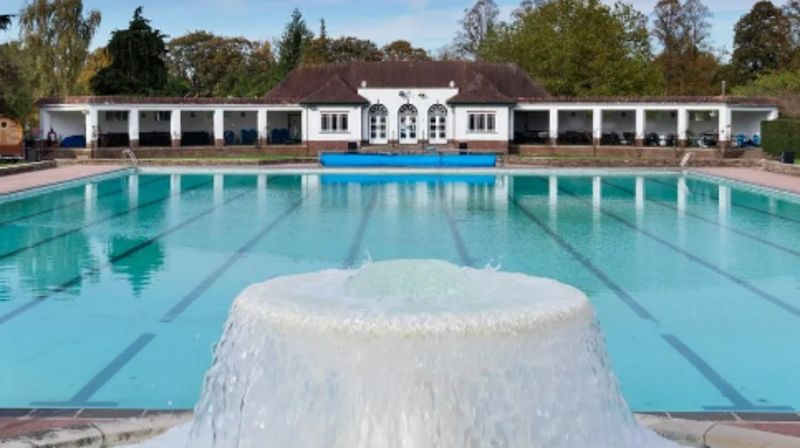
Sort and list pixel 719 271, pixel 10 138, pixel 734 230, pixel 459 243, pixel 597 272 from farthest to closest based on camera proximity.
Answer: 1. pixel 10 138
2. pixel 734 230
3. pixel 459 243
4. pixel 719 271
5. pixel 597 272

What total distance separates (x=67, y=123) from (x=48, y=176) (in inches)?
562

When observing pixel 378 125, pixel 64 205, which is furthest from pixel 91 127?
pixel 64 205

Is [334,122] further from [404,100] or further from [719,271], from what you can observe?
[719,271]

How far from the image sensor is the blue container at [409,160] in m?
34.8

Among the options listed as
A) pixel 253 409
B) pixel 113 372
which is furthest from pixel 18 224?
pixel 253 409

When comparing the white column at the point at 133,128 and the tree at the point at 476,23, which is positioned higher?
the tree at the point at 476,23

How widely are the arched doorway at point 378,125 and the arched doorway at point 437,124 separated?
6.22 ft

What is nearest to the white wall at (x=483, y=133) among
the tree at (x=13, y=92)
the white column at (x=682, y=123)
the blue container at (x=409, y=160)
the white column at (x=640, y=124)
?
the white column at (x=640, y=124)

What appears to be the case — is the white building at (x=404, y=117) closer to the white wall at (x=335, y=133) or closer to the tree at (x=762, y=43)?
the white wall at (x=335, y=133)

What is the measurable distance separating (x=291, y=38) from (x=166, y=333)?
4812 centimetres

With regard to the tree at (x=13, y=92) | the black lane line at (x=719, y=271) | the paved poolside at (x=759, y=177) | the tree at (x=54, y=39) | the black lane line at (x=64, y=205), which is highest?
the tree at (x=54, y=39)

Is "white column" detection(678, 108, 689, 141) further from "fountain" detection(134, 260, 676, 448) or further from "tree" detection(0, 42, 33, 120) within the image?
"fountain" detection(134, 260, 676, 448)

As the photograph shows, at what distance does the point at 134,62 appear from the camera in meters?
49.0

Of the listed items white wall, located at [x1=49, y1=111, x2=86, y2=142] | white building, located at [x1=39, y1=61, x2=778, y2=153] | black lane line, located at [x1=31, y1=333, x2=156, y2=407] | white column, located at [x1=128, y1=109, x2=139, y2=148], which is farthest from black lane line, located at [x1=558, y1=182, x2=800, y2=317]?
white wall, located at [x1=49, y1=111, x2=86, y2=142]
